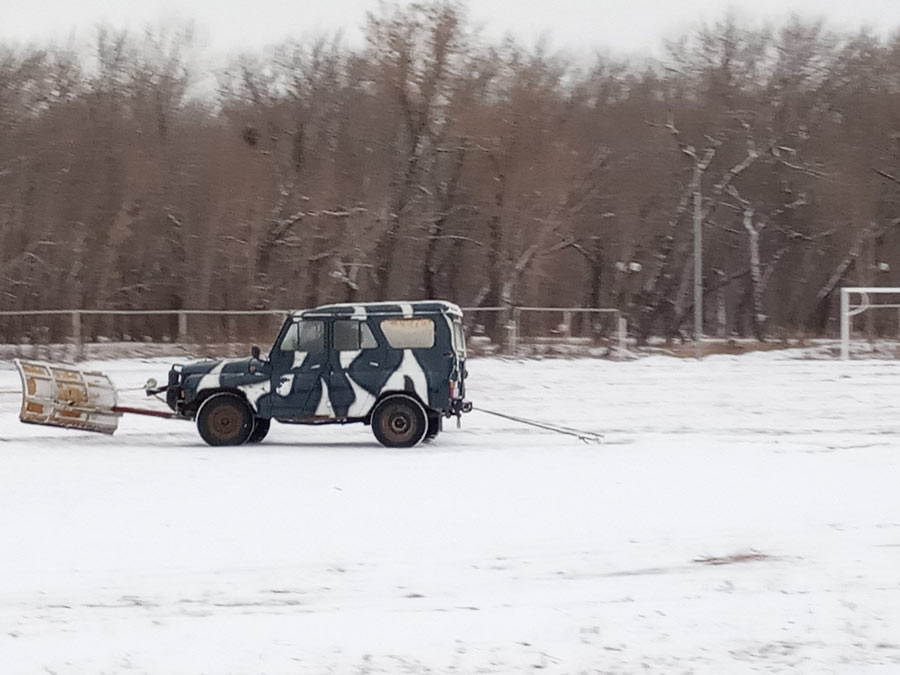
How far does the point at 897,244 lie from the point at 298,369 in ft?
121

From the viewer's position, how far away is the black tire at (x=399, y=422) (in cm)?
1961

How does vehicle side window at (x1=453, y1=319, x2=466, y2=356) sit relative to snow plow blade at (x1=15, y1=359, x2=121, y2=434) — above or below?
above

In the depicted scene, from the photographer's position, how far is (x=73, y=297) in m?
42.5

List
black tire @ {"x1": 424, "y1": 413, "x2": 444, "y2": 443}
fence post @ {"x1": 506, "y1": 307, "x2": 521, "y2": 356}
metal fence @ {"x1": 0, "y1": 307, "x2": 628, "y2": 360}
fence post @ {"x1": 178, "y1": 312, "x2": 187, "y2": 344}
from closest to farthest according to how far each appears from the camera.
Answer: black tire @ {"x1": 424, "y1": 413, "x2": 444, "y2": 443}, metal fence @ {"x1": 0, "y1": 307, "x2": 628, "y2": 360}, fence post @ {"x1": 178, "y1": 312, "x2": 187, "y2": 344}, fence post @ {"x1": 506, "y1": 307, "x2": 521, "y2": 356}

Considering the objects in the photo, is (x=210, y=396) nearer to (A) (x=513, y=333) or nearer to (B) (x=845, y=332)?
(A) (x=513, y=333)

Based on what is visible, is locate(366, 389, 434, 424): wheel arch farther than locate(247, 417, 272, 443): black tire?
No

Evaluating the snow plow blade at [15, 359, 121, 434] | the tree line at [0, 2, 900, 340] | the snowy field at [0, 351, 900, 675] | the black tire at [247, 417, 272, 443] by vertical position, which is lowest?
the snowy field at [0, 351, 900, 675]

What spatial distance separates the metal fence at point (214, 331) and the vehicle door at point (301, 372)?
1551cm

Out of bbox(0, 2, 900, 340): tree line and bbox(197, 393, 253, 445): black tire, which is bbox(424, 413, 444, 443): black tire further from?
bbox(0, 2, 900, 340): tree line

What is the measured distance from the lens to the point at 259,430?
20.4 metres

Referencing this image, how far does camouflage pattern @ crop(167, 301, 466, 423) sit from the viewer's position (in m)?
19.6

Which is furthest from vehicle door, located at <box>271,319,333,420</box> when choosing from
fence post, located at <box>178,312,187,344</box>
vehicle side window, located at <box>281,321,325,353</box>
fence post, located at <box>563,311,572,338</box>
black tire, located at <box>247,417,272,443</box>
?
A: fence post, located at <box>563,311,572,338</box>

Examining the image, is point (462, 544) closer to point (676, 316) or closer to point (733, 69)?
point (676, 316)

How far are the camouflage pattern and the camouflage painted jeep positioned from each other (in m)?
0.01
